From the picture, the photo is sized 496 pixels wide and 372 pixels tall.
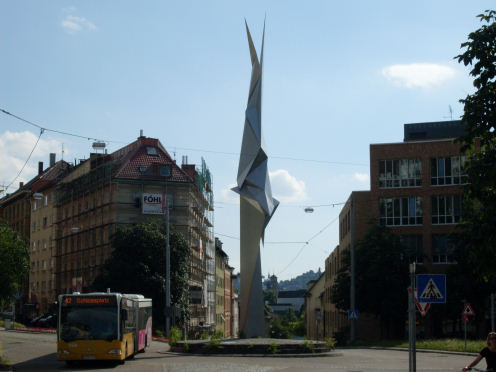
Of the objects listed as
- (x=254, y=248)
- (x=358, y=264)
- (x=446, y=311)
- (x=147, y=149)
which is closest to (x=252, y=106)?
(x=254, y=248)

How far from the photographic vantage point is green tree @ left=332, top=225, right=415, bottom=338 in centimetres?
5119

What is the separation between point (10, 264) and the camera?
1101 inches

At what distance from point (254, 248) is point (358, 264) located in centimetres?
1849

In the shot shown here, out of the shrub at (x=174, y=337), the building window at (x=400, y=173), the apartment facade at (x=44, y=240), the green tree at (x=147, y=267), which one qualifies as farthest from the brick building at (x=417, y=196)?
the apartment facade at (x=44, y=240)

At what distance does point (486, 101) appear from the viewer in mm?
17312

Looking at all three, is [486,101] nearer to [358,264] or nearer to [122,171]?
[358,264]

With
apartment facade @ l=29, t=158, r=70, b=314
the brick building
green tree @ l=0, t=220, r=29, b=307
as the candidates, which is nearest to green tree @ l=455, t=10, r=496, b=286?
green tree @ l=0, t=220, r=29, b=307

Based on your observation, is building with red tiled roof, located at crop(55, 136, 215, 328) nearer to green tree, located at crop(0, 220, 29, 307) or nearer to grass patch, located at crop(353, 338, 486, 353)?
grass patch, located at crop(353, 338, 486, 353)

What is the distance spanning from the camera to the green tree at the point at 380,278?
5119 cm

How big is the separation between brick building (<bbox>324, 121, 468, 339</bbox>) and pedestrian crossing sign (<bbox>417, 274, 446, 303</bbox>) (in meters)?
45.5

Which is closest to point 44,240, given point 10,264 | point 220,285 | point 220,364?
point 220,285

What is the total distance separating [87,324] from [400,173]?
41852 mm

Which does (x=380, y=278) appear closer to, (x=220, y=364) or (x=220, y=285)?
(x=220, y=364)

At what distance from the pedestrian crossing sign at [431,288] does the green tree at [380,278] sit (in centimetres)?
3688
